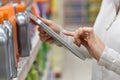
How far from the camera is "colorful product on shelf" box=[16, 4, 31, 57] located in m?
1.53

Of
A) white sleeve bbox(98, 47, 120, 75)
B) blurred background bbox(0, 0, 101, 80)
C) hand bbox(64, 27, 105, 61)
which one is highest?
hand bbox(64, 27, 105, 61)

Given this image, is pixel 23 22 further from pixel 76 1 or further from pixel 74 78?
pixel 76 1

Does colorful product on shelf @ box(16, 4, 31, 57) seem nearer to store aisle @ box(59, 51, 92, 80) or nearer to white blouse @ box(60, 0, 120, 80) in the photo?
white blouse @ box(60, 0, 120, 80)

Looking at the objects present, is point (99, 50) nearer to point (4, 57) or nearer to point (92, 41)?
point (92, 41)

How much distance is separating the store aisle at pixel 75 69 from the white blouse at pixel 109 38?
10.2ft

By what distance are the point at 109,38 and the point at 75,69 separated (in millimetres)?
3736

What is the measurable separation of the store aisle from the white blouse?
3.11m

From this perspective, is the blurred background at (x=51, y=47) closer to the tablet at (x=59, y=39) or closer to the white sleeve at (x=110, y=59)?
the tablet at (x=59, y=39)

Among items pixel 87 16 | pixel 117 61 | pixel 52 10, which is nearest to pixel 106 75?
pixel 117 61

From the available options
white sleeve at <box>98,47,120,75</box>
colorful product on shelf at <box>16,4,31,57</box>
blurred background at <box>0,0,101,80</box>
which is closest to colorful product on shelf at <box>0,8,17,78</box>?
blurred background at <box>0,0,101,80</box>

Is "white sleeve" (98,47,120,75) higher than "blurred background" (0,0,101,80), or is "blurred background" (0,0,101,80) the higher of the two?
"white sleeve" (98,47,120,75)

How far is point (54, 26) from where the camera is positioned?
1846mm

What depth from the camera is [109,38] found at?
1591mm

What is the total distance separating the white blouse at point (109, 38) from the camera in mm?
1397
